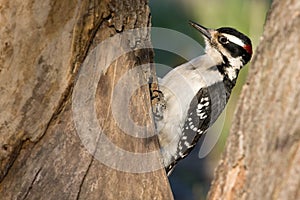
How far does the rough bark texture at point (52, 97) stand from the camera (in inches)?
120

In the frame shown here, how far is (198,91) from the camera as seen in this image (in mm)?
4234

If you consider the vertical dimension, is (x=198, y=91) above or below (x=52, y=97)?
above

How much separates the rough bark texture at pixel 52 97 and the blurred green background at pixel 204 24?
8.63 feet

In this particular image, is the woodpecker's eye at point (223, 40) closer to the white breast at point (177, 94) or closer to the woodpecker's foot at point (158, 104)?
the white breast at point (177, 94)

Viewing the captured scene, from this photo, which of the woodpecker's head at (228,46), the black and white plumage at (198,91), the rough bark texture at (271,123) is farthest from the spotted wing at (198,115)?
the rough bark texture at (271,123)

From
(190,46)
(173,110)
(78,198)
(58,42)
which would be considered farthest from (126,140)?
(190,46)

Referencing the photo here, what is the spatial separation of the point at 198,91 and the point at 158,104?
1.23 feet

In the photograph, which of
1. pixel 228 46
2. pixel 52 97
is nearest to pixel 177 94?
pixel 228 46

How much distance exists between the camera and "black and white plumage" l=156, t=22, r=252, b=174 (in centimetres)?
409

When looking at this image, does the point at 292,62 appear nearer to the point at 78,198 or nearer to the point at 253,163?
the point at 253,163

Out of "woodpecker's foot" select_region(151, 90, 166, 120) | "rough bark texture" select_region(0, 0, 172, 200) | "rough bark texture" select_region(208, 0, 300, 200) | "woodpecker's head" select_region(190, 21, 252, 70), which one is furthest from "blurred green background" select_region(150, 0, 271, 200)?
"rough bark texture" select_region(208, 0, 300, 200)

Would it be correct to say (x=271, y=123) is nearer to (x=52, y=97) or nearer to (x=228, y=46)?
(x=52, y=97)

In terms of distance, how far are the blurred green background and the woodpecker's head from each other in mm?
1186

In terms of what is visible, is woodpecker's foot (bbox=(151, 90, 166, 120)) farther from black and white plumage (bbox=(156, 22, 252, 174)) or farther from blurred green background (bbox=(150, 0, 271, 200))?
blurred green background (bbox=(150, 0, 271, 200))
